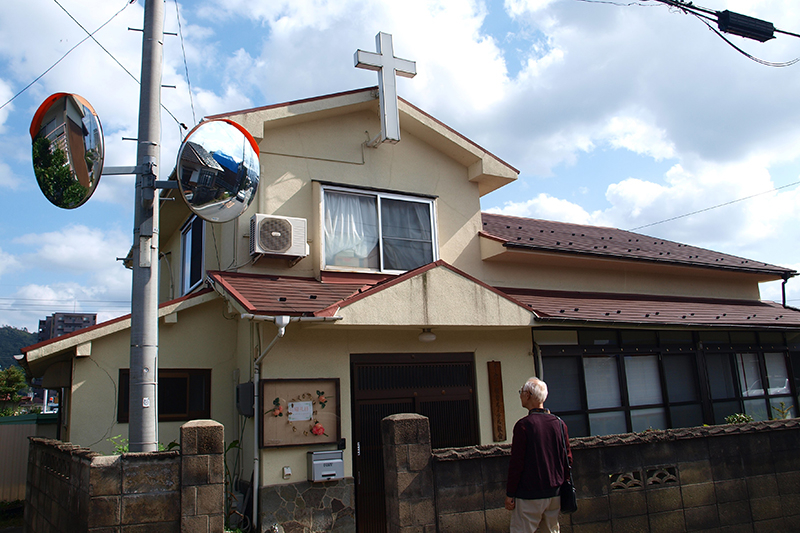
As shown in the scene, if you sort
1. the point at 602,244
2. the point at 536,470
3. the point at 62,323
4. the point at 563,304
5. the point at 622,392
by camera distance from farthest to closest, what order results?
1. the point at 62,323
2. the point at 602,244
3. the point at 622,392
4. the point at 563,304
5. the point at 536,470

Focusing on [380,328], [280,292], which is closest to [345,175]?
[280,292]

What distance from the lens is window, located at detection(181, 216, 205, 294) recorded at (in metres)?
10.8

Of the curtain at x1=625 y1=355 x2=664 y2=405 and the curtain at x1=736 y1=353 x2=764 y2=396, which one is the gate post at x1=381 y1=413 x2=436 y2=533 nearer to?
the curtain at x1=625 y1=355 x2=664 y2=405

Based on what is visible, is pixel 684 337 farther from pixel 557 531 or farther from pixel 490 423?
pixel 557 531

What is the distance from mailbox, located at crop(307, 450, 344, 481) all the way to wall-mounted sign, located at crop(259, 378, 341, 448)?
214mm

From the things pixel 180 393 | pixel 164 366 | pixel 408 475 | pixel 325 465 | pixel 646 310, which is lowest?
pixel 325 465

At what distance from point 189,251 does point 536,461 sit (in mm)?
8604

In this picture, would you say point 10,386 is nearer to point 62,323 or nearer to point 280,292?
point 280,292

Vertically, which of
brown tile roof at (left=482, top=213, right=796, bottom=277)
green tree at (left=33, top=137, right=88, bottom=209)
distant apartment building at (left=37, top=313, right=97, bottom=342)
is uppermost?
distant apartment building at (left=37, top=313, right=97, bottom=342)

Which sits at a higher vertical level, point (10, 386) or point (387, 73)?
point (387, 73)

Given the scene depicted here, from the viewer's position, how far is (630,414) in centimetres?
1097

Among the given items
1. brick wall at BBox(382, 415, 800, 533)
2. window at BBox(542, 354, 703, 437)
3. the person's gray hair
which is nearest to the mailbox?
brick wall at BBox(382, 415, 800, 533)

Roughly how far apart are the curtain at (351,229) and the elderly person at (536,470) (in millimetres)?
5257

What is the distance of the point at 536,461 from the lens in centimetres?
516
